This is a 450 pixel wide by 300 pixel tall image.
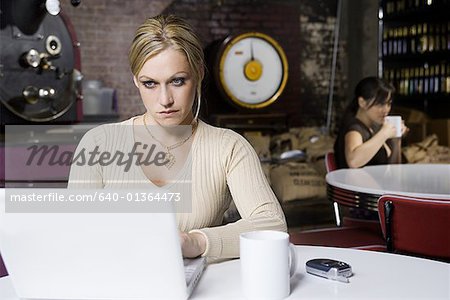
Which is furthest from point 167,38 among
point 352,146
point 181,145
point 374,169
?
point 352,146

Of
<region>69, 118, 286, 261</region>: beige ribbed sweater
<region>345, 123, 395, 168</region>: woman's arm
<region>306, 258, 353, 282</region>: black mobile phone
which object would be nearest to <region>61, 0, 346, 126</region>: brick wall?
<region>345, 123, 395, 168</region>: woman's arm

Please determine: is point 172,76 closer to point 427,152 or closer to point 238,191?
point 238,191

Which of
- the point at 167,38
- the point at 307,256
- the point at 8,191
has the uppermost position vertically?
the point at 167,38

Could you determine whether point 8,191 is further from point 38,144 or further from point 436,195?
point 38,144

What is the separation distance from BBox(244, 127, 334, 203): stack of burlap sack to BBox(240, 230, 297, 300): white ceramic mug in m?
4.07

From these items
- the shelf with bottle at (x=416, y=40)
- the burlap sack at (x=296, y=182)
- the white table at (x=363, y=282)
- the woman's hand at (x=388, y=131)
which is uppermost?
the shelf with bottle at (x=416, y=40)

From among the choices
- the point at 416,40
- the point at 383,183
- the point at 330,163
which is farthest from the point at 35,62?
the point at 416,40

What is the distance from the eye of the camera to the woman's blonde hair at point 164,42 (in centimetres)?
150

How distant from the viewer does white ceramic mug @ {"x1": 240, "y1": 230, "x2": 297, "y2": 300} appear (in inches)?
38.1

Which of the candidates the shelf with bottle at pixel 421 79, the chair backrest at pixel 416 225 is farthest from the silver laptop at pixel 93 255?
the shelf with bottle at pixel 421 79

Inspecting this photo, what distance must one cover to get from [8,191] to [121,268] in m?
0.21

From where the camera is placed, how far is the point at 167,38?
151cm

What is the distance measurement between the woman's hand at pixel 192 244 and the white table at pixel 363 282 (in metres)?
0.04

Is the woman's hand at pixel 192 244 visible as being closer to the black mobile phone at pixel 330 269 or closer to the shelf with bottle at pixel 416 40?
the black mobile phone at pixel 330 269
